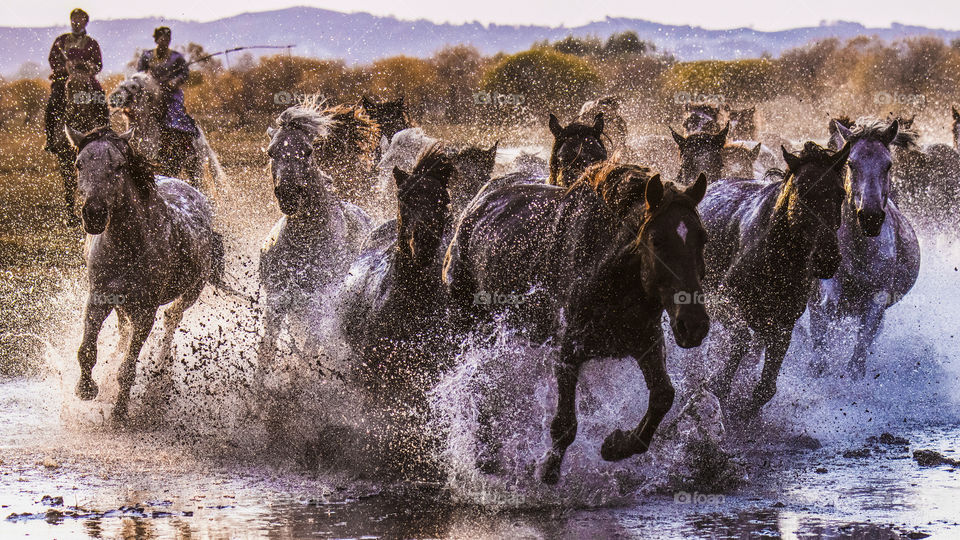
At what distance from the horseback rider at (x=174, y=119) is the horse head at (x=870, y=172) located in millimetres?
5283

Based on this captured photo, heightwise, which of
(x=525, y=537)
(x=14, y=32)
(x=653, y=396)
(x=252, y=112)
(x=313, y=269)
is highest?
(x=14, y=32)

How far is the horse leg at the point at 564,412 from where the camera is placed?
594 cm

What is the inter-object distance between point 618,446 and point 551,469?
14.1 inches

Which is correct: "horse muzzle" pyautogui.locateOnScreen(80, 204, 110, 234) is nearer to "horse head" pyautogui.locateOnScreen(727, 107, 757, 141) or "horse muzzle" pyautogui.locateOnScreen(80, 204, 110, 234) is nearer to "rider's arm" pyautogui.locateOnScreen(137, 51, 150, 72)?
"rider's arm" pyautogui.locateOnScreen(137, 51, 150, 72)

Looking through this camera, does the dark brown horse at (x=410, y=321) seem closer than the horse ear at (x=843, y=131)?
Yes

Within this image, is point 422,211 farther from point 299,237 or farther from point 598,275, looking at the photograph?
point 299,237

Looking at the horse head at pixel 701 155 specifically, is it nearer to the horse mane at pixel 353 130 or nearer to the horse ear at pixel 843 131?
the horse ear at pixel 843 131

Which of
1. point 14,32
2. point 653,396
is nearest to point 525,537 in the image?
point 653,396

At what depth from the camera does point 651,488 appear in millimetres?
6379

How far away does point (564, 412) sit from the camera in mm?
5980

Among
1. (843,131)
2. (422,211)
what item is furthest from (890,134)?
(422,211)

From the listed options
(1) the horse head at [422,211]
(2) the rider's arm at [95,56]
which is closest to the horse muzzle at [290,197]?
(1) the horse head at [422,211]

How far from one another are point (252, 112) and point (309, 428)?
58.9 ft

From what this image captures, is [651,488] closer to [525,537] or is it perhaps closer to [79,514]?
[525,537]
